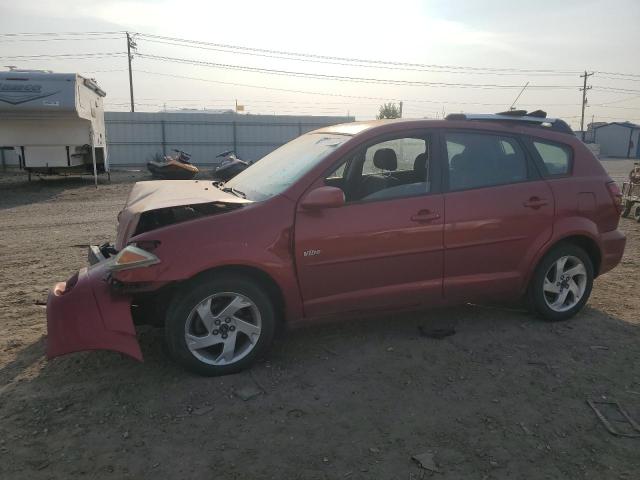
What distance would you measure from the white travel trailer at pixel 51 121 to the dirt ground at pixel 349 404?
1059 centimetres

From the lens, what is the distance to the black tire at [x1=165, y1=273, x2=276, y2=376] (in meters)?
3.45

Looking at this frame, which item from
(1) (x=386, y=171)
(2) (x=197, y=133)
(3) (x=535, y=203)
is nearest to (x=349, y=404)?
(1) (x=386, y=171)

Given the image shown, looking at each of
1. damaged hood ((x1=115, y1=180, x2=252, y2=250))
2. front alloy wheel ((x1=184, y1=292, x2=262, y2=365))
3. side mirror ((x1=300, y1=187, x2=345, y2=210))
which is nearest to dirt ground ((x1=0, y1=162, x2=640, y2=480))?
front alloy wheel ((x1=184, y1=292, x2=262, y2=365))

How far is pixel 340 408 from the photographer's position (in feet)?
10.7

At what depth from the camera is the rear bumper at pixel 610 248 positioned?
185 inches

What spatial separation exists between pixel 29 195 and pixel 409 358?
13229mm

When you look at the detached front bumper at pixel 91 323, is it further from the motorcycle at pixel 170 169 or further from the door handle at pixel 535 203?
the motorcycle at pixel 170 169

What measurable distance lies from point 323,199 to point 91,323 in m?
1.72

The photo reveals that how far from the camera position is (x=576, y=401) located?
3346 millimetres

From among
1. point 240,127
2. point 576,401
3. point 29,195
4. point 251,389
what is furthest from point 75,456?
point 240,127

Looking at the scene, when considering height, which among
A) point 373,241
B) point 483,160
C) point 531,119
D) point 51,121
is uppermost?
point 51,121

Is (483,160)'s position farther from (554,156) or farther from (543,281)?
(543,281)

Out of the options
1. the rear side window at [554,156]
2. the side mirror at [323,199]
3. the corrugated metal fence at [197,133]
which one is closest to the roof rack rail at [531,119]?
the rear side window at [554,156]

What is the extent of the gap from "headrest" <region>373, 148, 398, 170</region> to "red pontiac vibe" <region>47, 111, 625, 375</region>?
0.06 ft
